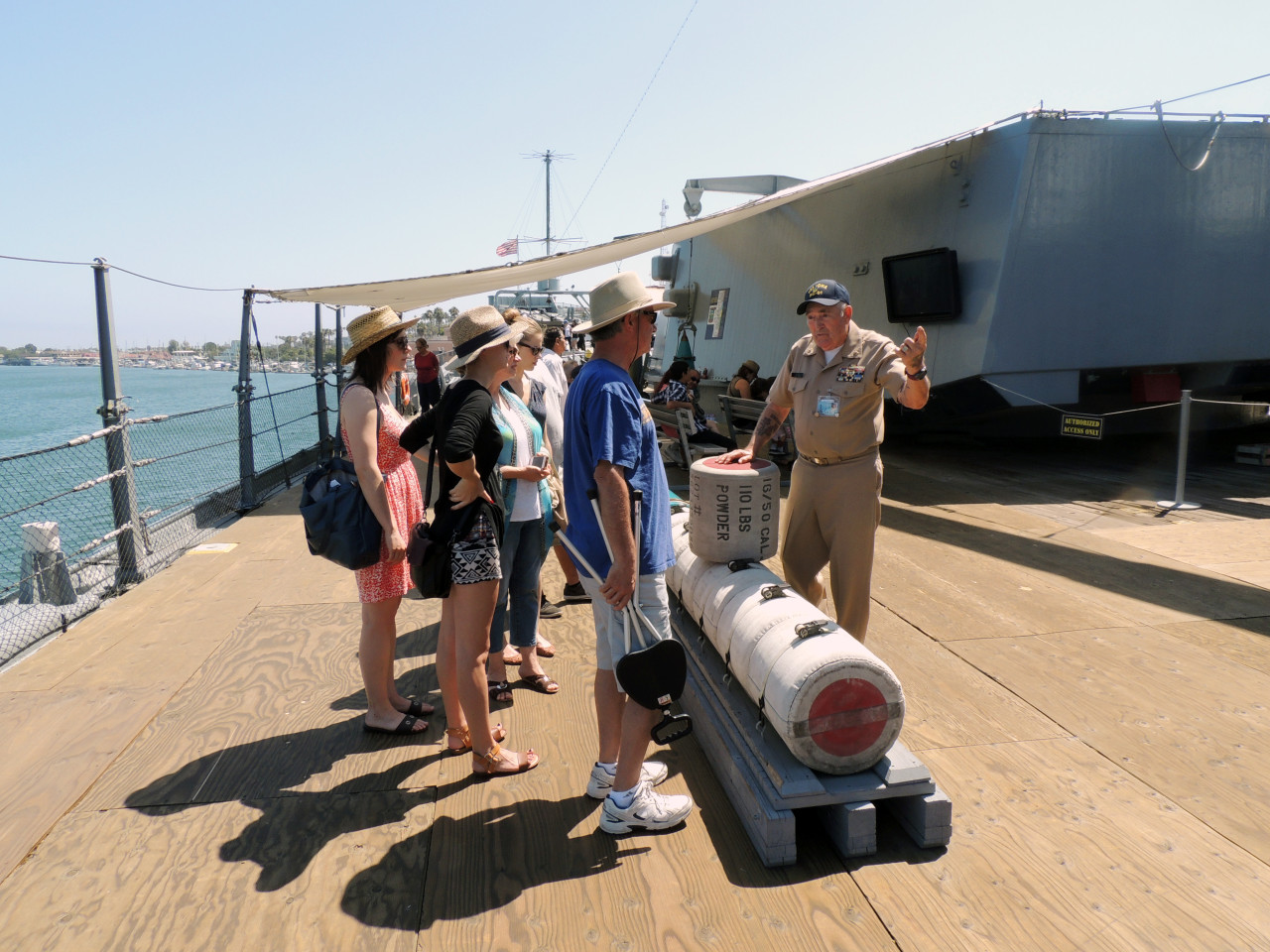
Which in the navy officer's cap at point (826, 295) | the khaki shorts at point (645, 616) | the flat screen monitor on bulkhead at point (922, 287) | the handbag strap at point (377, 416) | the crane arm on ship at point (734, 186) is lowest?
the khaki shorts at point (645, 616)

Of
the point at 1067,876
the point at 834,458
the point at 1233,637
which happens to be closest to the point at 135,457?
the point at 834,458

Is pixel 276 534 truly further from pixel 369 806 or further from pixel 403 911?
pixel 403 911

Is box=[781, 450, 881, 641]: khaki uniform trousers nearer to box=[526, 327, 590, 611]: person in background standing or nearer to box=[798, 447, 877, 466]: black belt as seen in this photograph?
box=[798, 447, 877, 466]: black belt

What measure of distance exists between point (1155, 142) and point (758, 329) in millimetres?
6871

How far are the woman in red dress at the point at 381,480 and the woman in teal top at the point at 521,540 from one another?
414 mm

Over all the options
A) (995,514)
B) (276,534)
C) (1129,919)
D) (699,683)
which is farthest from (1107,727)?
(276,534)

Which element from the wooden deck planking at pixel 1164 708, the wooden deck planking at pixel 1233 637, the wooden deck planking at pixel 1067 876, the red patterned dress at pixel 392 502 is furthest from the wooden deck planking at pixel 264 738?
the wooden deck planking at pixel 1233 637

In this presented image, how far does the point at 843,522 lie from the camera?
3.87 metres

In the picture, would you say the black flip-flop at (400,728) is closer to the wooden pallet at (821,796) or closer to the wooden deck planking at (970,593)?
the wooden pallet at (821,796)

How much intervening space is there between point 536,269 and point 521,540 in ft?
22.1

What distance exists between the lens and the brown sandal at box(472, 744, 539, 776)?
326 cm

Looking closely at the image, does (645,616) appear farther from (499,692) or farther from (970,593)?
(970,593)

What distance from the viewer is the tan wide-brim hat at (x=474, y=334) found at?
3.06 m

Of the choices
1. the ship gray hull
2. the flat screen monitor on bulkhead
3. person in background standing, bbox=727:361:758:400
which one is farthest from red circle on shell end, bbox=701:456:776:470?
the flat screen monitor on bulkhead
